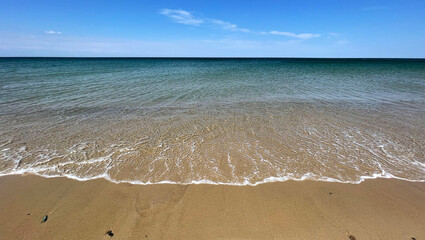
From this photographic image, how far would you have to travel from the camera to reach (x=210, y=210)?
12.8ft

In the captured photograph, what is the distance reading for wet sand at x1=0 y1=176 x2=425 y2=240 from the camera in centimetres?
343

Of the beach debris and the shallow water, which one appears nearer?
the beach debris

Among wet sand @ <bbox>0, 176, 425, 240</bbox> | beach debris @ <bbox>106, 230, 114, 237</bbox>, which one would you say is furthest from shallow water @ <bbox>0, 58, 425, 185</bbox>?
beach debris @ <bbox>106, 230, 114, 237</bbox>

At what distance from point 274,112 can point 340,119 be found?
118 inches

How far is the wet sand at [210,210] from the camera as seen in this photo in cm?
343

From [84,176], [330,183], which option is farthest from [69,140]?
[330,183]

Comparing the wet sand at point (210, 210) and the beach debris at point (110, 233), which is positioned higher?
the wet sand at point (210, 210)

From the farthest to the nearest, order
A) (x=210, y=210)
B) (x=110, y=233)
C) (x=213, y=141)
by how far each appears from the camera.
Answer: (x=213, y=141), (x=210, y=210), (x=110, y=233)

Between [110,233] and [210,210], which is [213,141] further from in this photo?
[110,233]

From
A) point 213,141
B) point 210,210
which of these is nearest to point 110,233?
point 210,210

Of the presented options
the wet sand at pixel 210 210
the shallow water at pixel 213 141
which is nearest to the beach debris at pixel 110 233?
the wet sand at pixel 210 210

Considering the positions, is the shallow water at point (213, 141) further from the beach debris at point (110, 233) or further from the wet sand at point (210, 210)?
the beach debris at point (110, 233)

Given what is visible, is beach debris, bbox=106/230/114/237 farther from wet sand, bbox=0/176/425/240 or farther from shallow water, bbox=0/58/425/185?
shallow water, bbox=0/58/425/185

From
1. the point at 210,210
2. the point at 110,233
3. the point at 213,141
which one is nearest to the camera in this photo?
the point at 110,233
